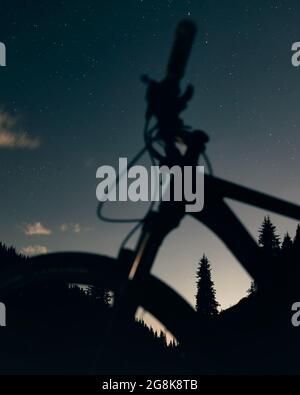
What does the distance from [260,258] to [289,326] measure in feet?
3.05

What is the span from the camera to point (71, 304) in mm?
7902

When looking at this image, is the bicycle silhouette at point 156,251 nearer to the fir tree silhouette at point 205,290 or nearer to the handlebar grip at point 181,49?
the handlebar grip at point 181,49

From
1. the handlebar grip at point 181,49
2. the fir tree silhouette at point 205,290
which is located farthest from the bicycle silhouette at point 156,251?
the fir tree silhouette at point 205,290

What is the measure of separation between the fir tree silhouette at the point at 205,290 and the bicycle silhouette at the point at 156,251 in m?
44.9

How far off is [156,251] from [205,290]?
49747mm

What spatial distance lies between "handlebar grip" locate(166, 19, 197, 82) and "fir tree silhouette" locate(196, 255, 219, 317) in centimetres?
4592

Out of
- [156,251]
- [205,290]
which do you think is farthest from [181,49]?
[205,290]

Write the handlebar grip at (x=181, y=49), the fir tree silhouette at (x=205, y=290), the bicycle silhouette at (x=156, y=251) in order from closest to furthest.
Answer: the handlebar grip at (x=181, y=49) → the bicycle silhouette at (x=156, y=251) → the fir tree silhouette at (x=205, y=290)

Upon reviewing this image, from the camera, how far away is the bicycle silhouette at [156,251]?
8.60 ft

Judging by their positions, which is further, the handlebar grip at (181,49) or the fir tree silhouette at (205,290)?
the fir tree silhouette at (205,290)

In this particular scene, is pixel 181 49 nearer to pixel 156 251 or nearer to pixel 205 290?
pixel 156 251

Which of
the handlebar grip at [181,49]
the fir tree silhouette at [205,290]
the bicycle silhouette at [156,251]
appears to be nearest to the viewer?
the handlebar grip at [181,49]

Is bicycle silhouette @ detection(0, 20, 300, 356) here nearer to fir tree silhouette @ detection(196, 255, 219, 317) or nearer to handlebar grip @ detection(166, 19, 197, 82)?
handlebar grip @ detection(166, 19, 197, 82)
